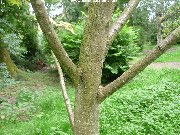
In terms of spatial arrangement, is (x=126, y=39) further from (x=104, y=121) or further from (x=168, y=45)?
(x=168, y=45)

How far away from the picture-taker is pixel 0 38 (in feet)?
21.7

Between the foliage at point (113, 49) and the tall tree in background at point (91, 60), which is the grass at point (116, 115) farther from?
the tall tree in background at point (91, 60)

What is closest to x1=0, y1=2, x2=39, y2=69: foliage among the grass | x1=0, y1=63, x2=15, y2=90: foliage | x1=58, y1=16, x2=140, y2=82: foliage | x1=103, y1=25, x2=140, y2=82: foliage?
x1=0, y1=63, x2=15, y2=90: foliage

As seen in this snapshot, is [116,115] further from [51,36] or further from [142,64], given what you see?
[51,36]

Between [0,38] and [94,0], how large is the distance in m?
5.77

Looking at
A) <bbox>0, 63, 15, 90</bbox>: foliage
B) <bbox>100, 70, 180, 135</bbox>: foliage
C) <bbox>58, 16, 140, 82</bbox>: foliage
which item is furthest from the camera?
<bbox>58, 16, 140, 82</bbox>: foliage

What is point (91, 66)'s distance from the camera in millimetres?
1236

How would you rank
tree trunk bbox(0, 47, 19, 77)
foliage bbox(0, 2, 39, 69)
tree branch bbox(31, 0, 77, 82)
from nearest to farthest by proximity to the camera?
tree branch bbox(31, 0, 77, 82) < foliage bbox(0, 2, 39, 69) < tree trunk bbox(0, 47, 19, 77)

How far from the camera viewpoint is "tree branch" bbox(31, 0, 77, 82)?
44.8 inches

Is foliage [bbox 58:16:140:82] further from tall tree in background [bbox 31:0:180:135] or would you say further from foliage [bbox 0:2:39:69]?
tall tree in background [bbox 31:0:180:135]

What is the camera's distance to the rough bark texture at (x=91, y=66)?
1.19 m

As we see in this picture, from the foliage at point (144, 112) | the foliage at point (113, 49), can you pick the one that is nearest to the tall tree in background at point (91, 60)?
the foliage at point (144, 112)

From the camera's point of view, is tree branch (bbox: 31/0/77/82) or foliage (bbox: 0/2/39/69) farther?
foliage (bbox: 0/2/39/69)

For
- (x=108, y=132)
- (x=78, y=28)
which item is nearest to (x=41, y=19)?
(x=108, y=132)
